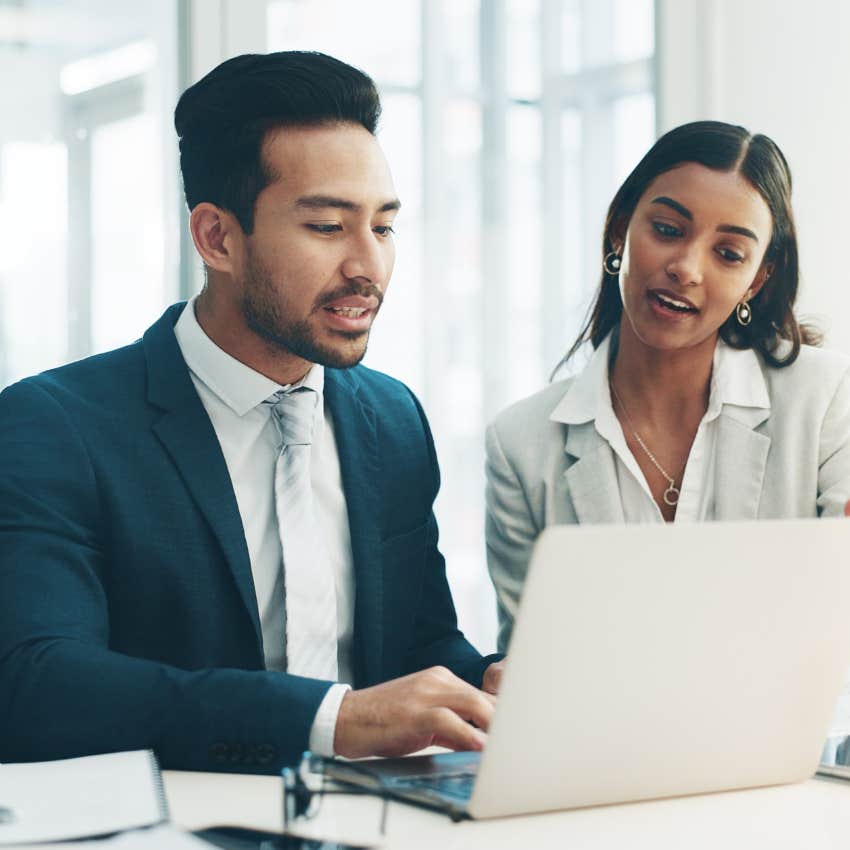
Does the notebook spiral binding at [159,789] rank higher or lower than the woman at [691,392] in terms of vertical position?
lower

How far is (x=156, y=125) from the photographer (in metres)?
2.60

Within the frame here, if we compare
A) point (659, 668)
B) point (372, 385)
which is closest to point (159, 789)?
point (659, 668)

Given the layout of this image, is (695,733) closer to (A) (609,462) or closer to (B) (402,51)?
(A) (609,462)

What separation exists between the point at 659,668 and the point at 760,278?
139cm

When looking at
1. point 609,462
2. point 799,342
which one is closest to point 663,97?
point 799,342

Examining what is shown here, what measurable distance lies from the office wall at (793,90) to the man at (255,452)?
5.52ft

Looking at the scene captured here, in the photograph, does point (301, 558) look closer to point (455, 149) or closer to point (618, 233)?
point (618, 233)

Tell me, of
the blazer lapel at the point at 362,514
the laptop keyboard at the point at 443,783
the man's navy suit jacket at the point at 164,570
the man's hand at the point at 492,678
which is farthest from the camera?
the blazer lapel at the point at 362,514

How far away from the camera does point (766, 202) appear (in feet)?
7.48

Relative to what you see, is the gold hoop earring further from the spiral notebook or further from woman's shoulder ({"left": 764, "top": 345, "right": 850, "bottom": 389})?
the spiral notebook

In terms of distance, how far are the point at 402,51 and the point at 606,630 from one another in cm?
216

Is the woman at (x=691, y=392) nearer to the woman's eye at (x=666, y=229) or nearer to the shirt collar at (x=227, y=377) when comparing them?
the woman's eye at (x=666, y=229)

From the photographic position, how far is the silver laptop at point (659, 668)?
1039mm

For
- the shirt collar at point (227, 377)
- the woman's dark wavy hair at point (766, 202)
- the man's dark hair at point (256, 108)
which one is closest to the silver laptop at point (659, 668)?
the shirt collar at point (227, 377)
